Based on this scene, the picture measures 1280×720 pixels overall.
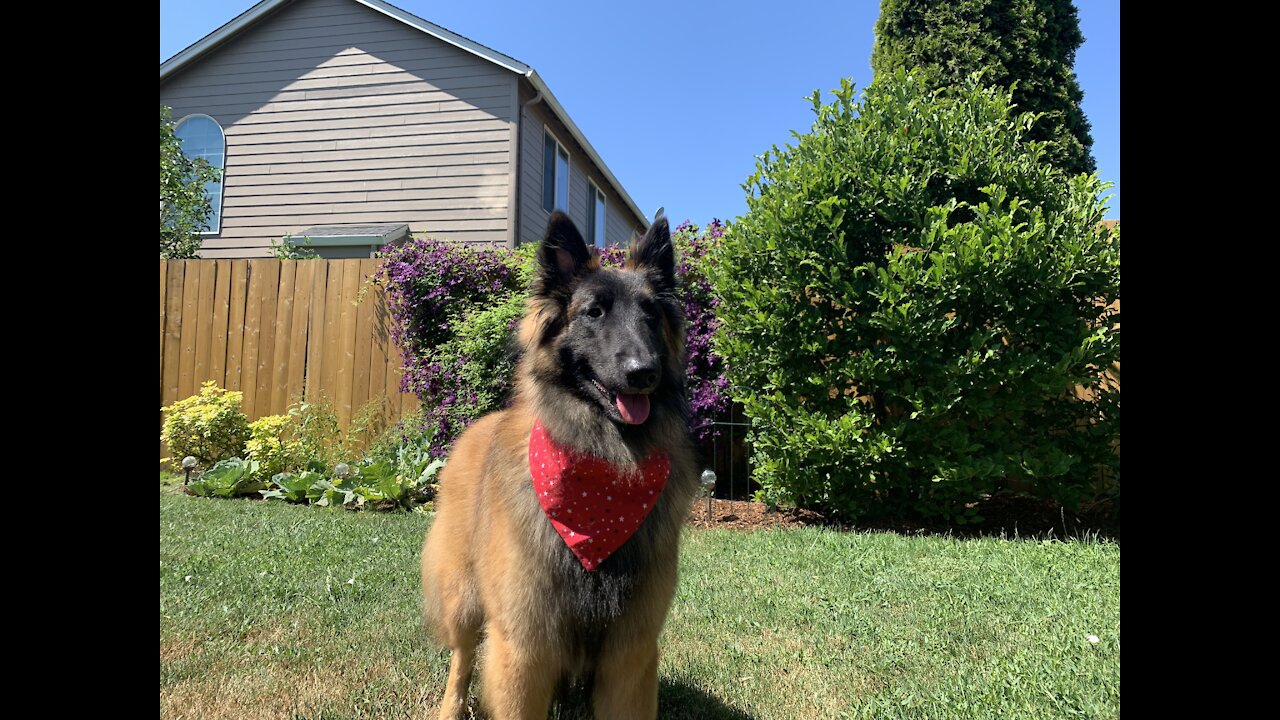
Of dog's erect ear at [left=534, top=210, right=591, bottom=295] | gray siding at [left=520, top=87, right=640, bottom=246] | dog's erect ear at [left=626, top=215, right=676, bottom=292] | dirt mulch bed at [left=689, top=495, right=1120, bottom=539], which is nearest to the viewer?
dog's erect ear at [left=534, top=210, right=591, bottom=295]

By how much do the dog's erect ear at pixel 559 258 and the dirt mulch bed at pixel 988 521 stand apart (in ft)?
14.0

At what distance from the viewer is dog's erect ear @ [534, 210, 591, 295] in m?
2.72

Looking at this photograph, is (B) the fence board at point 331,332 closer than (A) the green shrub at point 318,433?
No

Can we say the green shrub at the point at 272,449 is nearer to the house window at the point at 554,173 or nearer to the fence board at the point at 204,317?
the fence board at the point at 204,317

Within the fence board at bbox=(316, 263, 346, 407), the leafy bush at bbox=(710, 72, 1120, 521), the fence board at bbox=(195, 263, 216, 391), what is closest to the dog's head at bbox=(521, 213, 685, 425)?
the leafy bush at bbox=(710, 72, 1120, 521)

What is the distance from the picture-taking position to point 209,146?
13.3 meters

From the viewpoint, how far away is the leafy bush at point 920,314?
5645 mm

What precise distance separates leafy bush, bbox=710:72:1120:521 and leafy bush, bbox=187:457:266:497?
613cm

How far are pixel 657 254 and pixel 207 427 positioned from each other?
8.23 m

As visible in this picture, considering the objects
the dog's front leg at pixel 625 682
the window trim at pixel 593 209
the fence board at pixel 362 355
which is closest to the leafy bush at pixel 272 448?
Result: the fence board at pixel 362 355

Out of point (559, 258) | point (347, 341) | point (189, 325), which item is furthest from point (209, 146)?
point (559, 258)

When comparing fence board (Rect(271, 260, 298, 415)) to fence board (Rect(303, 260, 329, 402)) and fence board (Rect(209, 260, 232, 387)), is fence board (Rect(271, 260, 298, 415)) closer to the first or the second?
fence board (Rect(303, 260, 329, 402))

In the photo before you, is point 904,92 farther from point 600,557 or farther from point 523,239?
point 523,239

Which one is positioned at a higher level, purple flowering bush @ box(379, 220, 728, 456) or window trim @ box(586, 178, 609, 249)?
window trim @ box(586, 178, 609, 249)
